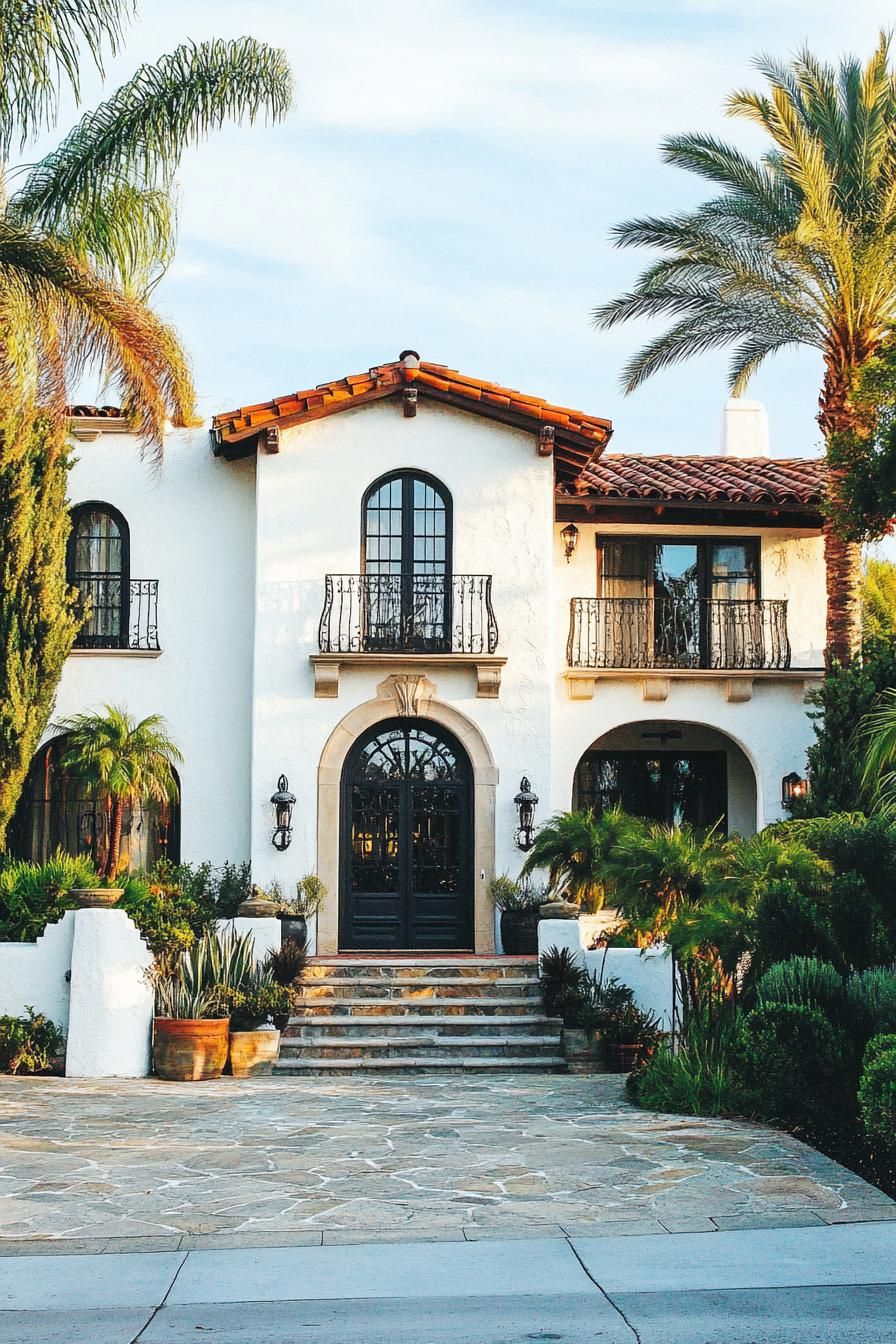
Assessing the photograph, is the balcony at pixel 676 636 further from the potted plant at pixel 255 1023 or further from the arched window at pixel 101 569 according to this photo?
the potted plant at pixel 255 1023

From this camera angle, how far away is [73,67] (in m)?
13.1

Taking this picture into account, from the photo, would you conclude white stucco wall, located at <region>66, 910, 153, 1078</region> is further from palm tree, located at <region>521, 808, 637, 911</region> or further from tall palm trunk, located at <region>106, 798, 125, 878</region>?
palm tree, located at <region>521, 808, 637, 911</region>

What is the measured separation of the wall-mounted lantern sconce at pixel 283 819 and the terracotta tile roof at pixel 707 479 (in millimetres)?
5704

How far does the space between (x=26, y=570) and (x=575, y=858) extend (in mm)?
7239

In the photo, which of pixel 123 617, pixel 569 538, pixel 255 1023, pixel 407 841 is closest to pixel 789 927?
pixel 255 1023

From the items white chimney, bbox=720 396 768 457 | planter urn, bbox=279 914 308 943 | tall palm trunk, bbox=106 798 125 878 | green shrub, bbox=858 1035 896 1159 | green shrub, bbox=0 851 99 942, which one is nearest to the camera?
green shrub, bbox=858 1035 896 1159

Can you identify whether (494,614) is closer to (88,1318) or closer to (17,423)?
(17,423)

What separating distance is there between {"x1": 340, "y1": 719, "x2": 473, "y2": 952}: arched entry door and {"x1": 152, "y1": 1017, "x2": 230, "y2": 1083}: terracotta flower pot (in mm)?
4147

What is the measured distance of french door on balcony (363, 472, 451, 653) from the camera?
18.7 m

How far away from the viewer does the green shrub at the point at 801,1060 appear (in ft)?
34.6

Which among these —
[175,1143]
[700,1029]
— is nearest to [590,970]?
[700,1029]

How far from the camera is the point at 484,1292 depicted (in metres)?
6.97

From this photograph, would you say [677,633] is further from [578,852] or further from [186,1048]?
[186,1048]

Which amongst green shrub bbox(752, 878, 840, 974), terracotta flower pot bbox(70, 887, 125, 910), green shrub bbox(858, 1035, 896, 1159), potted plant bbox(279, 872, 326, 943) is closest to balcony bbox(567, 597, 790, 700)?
potted plant bbox(279, 872, 326, 943)
